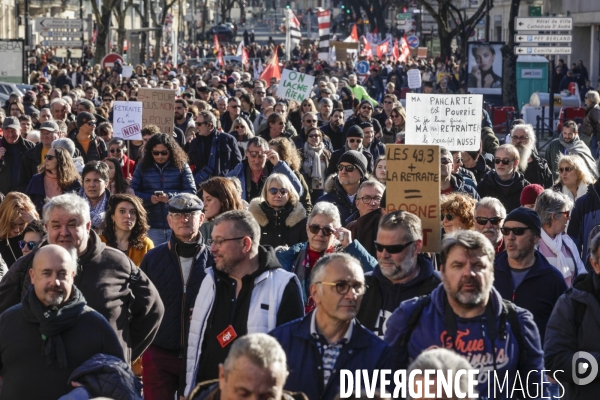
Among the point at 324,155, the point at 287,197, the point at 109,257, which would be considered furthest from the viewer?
the point at 324,155

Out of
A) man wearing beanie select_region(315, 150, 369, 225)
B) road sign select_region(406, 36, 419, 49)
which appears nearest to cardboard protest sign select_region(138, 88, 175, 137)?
man wearing beanie select_region(315, 150, 369, 225)

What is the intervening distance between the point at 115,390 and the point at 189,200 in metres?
2.28

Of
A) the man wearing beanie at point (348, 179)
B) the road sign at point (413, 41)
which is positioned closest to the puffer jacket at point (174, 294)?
the man wearing beanie at point (348, 179)

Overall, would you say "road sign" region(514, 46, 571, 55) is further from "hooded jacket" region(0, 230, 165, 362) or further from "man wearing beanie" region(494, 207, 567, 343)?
"hooded jacket" region(0, 230, 165, 362)

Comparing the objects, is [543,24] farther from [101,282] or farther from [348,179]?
[101,282]

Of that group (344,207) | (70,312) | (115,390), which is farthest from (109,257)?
(344,207)

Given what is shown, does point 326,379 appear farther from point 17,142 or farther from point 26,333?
point 17,142

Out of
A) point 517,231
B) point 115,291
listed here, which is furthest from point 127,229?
point 517,231

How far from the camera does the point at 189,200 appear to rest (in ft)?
24.3

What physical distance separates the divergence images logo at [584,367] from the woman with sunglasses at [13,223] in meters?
4.20

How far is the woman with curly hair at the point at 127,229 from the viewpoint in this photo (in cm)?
834

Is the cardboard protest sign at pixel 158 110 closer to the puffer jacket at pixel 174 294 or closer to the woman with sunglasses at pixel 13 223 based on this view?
the woman with sunglasses at pixel 13 223

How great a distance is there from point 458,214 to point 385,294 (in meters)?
2.08

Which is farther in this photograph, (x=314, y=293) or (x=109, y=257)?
(x=109, y=257)
